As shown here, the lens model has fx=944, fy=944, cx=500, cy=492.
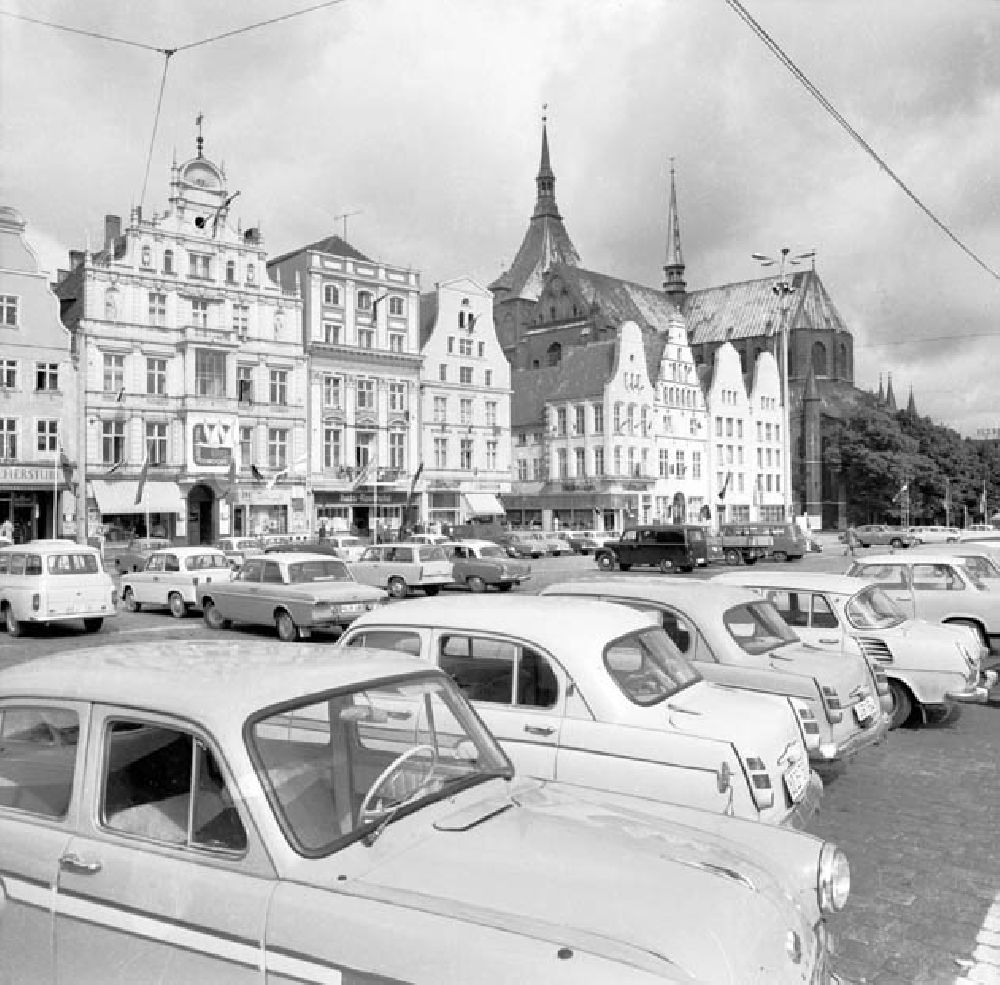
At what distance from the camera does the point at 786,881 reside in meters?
3.49

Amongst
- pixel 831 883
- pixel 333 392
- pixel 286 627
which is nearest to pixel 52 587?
pixel 286 627

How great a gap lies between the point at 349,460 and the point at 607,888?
50807 millimetres

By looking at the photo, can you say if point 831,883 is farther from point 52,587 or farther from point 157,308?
point 157,308

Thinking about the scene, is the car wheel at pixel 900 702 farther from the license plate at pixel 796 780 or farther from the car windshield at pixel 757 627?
the license plate at pixel 796 780

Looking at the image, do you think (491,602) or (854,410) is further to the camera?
(854,410)

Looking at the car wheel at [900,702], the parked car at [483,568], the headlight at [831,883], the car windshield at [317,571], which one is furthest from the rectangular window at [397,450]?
the headlight at [831,883]

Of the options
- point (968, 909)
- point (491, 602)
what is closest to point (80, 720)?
point (491, 602)

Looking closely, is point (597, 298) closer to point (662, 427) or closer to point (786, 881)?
point (662, 427)

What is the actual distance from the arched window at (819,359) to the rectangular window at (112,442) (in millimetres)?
74168

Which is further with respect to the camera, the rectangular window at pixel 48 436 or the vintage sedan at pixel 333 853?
the rectangular window at pixel 48 436

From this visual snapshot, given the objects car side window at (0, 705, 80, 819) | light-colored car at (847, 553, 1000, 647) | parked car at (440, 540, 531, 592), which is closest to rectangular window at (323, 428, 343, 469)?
parked car at (440, 540, 531, 592)

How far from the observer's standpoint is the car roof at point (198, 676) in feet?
10.8

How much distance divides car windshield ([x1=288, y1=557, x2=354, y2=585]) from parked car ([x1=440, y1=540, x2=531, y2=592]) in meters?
8.47

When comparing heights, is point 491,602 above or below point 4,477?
below
